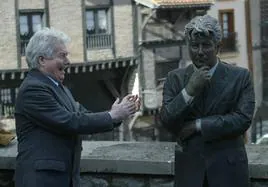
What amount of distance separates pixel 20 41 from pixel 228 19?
9849 millimetres

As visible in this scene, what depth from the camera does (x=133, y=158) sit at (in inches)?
163

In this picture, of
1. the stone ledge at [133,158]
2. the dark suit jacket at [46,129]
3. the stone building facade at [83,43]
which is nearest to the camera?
the dark suit jacket at [46,129]

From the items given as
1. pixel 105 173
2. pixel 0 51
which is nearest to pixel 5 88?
pixel 0 51

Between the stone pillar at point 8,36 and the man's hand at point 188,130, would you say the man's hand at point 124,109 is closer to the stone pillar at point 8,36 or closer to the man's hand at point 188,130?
the man's hand at point 188,130

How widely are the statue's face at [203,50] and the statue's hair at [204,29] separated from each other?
0.02m

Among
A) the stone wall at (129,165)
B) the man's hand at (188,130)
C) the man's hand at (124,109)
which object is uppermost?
the man's hand at (124,109)

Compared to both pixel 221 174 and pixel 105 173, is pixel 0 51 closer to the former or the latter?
pixel 105 173

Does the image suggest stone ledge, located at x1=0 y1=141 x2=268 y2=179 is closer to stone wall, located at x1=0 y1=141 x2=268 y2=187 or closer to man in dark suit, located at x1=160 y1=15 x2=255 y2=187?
stone wall, located at x1=0 y1=141 x2=268 y2=187

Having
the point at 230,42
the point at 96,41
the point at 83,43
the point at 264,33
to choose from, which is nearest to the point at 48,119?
the point at 83,43

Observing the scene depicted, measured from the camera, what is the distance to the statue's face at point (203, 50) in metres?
2.96

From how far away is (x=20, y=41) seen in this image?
67.6ft

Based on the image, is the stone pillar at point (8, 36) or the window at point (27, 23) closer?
the stone pillar at point (8, 36)

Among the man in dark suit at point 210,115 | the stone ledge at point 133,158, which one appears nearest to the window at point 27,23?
the stone ledge at point 133,158

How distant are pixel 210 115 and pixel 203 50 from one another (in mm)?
303
